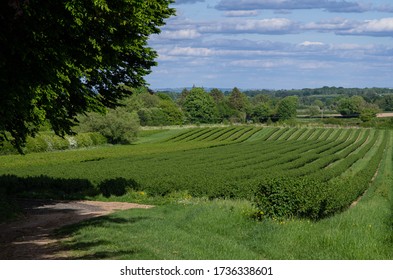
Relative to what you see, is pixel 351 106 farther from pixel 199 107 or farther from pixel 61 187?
pixel 61 187

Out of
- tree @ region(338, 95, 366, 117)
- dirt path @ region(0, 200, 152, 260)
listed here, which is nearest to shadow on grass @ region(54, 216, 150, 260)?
dirt path @ region(0, 200, 152, 260)

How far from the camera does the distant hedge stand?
2223 inches

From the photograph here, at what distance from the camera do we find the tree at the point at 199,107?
157 m

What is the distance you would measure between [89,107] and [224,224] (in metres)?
7.80

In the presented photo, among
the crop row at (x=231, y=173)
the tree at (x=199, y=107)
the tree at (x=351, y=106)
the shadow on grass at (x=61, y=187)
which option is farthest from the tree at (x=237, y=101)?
the shadow on grass at (x=61, y=187)

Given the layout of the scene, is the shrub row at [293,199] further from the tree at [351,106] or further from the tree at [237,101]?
the tree at [351,106]

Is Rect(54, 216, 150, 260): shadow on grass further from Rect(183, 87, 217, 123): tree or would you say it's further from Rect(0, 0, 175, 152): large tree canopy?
Rect(183, 87, 217, 123): tree

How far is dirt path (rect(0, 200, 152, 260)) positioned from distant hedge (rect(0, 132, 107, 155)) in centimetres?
2954

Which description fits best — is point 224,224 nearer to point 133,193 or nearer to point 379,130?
point 133,193

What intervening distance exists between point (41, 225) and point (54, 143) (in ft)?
161

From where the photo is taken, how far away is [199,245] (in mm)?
11539

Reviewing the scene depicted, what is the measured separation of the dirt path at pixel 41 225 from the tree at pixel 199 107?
132740 mm

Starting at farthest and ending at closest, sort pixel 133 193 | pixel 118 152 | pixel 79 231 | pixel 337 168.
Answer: pixel 118 152 < pixel 337 168 < pixel 133 193 < pixel 79 231

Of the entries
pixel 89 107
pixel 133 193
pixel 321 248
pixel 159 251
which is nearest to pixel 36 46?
pixel 159 251
